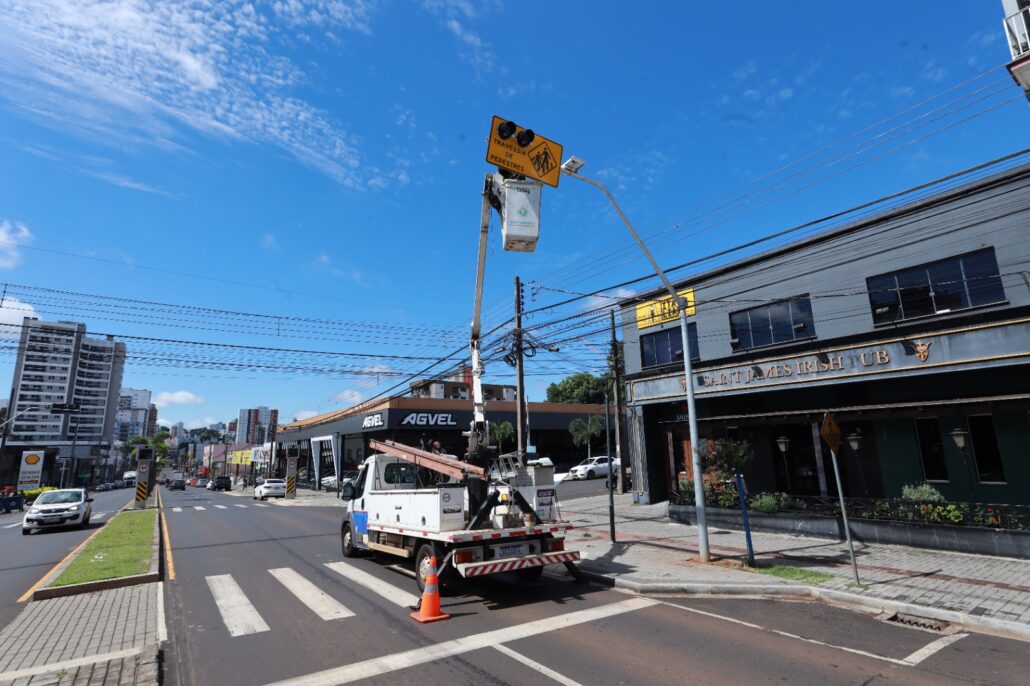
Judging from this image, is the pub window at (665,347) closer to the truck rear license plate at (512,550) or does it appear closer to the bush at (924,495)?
the bush at (924,495)

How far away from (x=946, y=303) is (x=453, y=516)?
13688 mm

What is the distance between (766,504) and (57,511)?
80.1 ft

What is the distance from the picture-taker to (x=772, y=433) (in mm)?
17656

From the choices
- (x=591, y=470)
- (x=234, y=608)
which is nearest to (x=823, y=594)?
(x=234, y=608)

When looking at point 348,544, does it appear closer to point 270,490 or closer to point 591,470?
point 591,470

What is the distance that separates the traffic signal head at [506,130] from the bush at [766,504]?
11.9 metres

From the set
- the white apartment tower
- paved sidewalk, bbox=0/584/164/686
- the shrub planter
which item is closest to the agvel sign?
the shrub planter

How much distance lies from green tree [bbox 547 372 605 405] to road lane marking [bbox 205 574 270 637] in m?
52.5

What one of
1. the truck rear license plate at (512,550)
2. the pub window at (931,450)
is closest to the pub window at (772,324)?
the pub window at (931,450)

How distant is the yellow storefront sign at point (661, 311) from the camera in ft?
63.6

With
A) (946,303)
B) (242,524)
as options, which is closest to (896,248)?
(946,303)

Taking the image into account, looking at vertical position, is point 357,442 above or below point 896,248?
below

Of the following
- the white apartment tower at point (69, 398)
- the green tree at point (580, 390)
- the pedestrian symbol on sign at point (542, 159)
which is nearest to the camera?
the pedestrian symbol on sign at point (542, 159)

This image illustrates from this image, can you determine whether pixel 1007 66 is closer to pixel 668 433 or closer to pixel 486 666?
pixel 486 666
